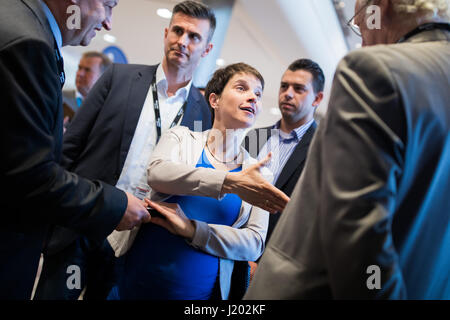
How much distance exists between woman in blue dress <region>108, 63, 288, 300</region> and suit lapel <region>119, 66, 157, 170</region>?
308 mm

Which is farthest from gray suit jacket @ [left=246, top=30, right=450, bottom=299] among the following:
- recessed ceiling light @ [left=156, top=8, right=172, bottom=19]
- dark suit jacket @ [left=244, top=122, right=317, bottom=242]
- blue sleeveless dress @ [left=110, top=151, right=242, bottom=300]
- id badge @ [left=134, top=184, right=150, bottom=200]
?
recessed ceiling light @ [left=156, top=8, right=172, bottom=19]

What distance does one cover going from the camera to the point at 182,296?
1.28m

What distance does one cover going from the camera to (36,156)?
3.01ft

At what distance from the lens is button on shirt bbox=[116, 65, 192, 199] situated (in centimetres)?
169

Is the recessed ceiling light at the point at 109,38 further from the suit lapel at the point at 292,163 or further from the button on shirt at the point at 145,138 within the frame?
the suit lapel at the point at 292,163

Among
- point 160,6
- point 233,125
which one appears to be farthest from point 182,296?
point 160,6

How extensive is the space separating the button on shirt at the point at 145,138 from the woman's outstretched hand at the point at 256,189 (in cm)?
51

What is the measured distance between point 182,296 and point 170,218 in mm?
299

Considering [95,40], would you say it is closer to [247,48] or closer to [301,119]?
[247,48]

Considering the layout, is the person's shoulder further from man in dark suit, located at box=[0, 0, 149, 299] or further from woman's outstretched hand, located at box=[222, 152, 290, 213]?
woman's outstretched hand, located at box=[222, 152, 290, 213]

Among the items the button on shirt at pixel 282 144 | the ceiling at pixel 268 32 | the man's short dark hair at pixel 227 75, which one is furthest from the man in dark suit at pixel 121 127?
the ceiling at pixel 268 32

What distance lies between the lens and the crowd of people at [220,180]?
70cm

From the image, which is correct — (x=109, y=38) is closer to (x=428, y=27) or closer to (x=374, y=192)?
(x=428, y=27)
